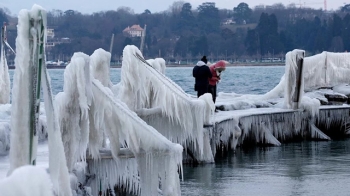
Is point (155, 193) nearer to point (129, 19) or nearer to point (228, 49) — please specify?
point (129, 19)

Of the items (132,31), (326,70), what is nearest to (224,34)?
(132,31)

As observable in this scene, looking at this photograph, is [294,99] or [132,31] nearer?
[294,99]

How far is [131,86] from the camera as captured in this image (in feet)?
49.9

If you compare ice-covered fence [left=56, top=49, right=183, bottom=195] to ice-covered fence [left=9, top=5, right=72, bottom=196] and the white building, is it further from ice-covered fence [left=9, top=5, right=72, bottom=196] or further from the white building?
the white building

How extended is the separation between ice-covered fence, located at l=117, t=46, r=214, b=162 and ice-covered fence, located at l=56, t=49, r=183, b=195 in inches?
125

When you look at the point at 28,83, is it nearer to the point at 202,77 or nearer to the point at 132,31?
the point at 202,77

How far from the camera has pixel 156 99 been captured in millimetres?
15344

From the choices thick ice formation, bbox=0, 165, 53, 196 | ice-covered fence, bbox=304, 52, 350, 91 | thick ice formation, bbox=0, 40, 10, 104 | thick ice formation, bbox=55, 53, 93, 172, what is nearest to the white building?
ice-covered fence, bbox=304, 52, 350, 91

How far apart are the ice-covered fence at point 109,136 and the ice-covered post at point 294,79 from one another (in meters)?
14.4

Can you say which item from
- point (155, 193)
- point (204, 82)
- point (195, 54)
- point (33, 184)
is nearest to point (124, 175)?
point (155, 193)

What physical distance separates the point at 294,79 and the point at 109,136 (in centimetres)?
1541

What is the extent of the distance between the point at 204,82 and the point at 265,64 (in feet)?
515

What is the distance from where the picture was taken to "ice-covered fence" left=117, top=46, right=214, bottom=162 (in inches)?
586

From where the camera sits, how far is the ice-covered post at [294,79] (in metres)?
25.7
